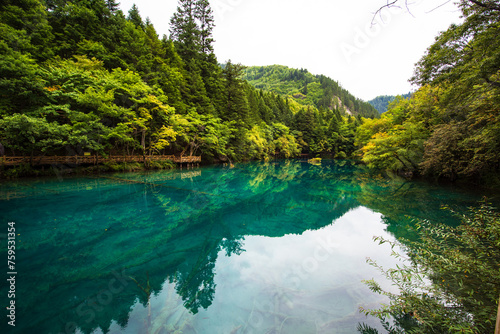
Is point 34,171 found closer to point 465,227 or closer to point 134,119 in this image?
point 134,119

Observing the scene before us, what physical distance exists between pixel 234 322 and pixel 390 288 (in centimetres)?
290

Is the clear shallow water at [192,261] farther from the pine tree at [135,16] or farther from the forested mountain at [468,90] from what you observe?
the pine tree at [135,16]

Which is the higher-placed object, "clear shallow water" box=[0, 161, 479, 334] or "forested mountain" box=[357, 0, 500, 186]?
"forested mountain" box=[357, 0, 500, 186]

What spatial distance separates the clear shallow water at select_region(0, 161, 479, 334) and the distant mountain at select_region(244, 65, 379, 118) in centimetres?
8058

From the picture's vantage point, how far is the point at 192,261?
14.5ft

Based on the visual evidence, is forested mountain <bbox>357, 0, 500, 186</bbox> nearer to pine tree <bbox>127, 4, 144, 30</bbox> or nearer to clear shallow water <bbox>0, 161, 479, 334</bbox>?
clear shallow water <bbox>0, 161, 479, 334</bbox>

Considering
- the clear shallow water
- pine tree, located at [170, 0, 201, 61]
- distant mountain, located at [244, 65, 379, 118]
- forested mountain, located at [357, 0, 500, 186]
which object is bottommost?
the clear shallow water

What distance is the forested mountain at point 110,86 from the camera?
11.8 meters

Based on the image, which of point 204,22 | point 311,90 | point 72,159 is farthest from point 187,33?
point 311,90

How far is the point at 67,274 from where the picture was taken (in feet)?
12.0

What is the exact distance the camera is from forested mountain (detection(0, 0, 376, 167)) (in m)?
11.8

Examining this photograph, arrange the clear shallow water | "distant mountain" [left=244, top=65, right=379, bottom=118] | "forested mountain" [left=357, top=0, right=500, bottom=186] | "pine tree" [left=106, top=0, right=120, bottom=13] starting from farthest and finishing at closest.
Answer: "distant mountain" [left=244, top=65, right=379, bottom=118], "pine tree" [left=106, top=0, right=120, bottom=13], "forested mountain" [left=357, top=0, right=500, bottom=186], the clear shallow water

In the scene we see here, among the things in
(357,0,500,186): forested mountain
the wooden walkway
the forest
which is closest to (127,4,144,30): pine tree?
the forest

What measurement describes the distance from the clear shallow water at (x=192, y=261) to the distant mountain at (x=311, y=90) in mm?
80581
